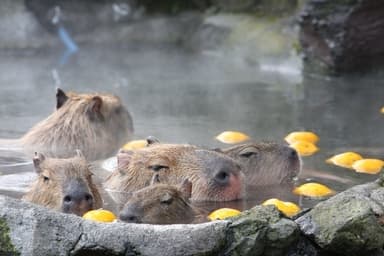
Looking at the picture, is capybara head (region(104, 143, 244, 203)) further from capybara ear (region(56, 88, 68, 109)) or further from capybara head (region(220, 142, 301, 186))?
capybara ear (region(56, 88, 68, 109))

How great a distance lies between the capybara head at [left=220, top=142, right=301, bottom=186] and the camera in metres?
6.35

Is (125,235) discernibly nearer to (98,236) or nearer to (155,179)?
(98,236)

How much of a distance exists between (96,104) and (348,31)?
397cm

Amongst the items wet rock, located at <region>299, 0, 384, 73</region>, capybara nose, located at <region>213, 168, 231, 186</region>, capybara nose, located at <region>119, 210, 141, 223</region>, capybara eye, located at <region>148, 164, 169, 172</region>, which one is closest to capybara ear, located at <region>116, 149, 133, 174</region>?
capybara eye, located at <region>148, 164, 169, 172</region>

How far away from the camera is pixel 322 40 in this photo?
429 inches

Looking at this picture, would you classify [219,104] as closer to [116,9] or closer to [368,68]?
[368,68]

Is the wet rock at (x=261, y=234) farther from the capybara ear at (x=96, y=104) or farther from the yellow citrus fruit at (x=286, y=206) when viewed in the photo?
the capybara ear at (x=96, y=104)

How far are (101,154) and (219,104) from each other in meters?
2.20

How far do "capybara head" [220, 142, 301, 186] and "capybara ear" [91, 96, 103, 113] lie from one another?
155cm

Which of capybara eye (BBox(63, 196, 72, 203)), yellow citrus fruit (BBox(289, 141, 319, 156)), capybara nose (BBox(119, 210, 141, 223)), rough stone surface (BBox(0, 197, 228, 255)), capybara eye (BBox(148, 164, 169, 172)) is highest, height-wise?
yellow citrus fruit (BBox(289, 141, 319, 156))

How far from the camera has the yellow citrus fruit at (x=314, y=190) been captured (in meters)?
5.87

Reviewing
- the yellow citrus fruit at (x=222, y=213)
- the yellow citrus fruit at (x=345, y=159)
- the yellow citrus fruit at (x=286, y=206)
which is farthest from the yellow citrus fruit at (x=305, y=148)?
the yellow citrus fruit at (x=222, y=213)

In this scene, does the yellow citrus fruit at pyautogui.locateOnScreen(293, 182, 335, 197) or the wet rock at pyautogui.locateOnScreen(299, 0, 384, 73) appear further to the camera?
the wet rock at pyautogui.locateOnScreen(299, 0, 384, 73)

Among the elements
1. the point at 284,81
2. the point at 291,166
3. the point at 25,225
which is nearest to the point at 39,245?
the point at 25,225
